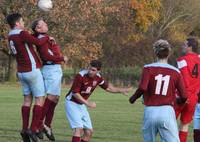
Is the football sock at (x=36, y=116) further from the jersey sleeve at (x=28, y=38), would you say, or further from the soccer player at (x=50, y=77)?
the jersey sleeve at (x=28, y=38)

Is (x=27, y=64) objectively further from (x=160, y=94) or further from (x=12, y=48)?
(x=160, y=94)

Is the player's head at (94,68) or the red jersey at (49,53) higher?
the red jersey at (49,53)

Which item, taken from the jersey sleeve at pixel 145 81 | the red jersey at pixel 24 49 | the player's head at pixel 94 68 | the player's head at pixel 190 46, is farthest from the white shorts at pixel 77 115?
the jersey sleeve at pixel 145 81

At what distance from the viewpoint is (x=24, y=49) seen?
12.1 m

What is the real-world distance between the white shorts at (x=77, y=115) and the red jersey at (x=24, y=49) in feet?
3.51

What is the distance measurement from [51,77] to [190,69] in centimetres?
308

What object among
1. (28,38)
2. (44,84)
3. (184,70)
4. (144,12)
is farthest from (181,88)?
(144,12)

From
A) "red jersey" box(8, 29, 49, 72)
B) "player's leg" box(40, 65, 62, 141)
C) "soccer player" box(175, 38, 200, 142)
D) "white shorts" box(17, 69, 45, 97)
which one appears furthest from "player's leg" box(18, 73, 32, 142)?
"soccer player" box(175, 38, 200, 142)

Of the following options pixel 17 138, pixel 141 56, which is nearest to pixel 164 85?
pixel 17 138

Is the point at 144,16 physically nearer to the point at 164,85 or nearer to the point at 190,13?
the point at 190,13

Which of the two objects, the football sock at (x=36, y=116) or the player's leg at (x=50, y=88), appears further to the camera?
the player's leg at (x=50, y=88)

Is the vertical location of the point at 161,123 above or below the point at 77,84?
below

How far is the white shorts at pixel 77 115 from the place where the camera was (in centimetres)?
1245

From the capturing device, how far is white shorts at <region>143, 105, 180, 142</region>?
379 inches
